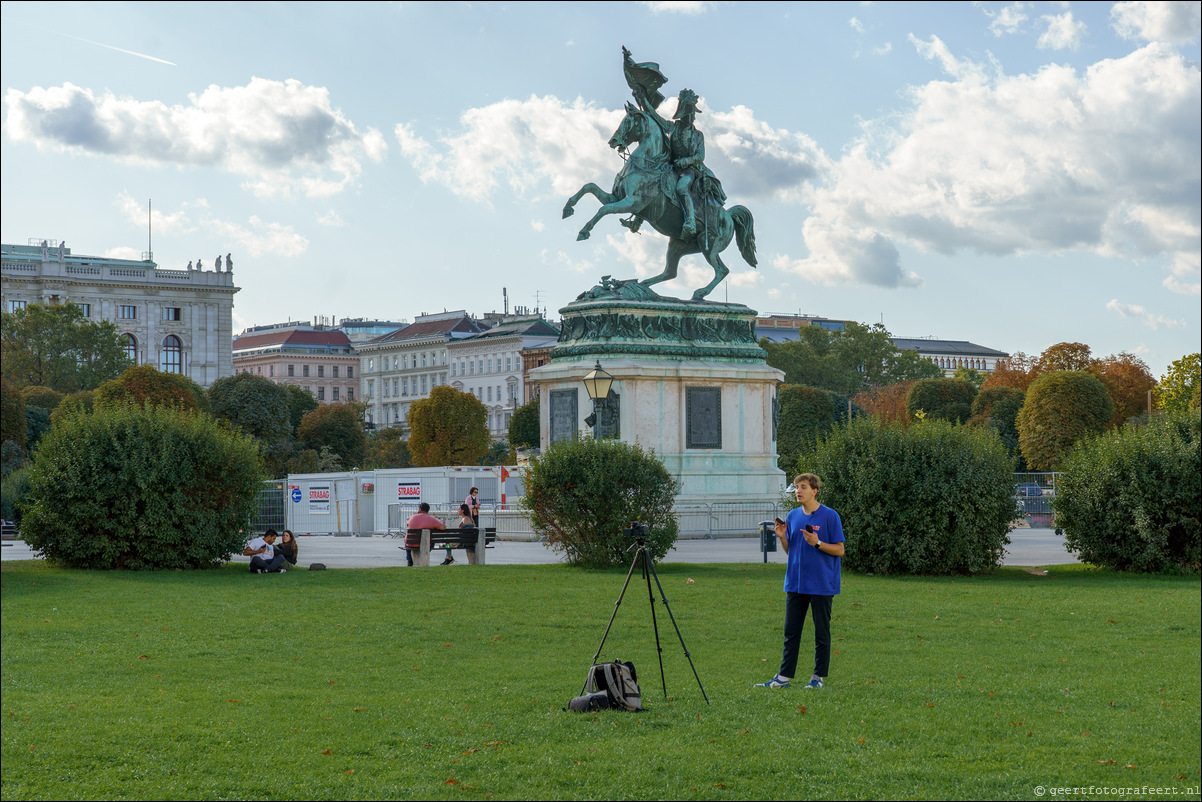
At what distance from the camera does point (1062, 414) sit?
58.3m

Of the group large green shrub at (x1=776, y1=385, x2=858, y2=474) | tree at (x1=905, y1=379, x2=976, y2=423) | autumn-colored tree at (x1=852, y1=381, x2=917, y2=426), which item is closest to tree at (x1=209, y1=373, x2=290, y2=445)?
large green shrub at (x1=776, y1=385, x2=858, y2=474)

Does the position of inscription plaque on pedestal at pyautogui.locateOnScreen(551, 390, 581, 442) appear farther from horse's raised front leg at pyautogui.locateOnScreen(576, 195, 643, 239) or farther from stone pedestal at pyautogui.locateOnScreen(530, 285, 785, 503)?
horse's raised front leg at pyautogui.locateOnScreen(576, 195, 643, 239)

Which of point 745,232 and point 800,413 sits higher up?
point 745,232

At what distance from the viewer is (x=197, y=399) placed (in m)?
63.9

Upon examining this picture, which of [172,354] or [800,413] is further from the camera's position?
[172,354]

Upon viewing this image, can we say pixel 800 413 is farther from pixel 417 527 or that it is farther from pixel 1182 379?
pixel 417 527

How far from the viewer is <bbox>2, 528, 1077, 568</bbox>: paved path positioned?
75.3 ft

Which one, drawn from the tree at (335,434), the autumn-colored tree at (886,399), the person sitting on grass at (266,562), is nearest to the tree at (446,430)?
the tree at (335,434)

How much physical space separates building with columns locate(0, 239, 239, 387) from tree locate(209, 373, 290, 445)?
52.6m

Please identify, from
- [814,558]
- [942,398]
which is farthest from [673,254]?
[942,398]

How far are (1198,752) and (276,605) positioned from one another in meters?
10.4

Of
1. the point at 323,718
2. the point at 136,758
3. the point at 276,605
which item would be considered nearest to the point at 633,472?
the point at 276,605

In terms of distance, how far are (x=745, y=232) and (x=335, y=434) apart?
54.0 m

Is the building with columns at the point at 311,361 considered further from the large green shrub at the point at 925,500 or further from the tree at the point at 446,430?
the large green shrub at the point at 925,500
